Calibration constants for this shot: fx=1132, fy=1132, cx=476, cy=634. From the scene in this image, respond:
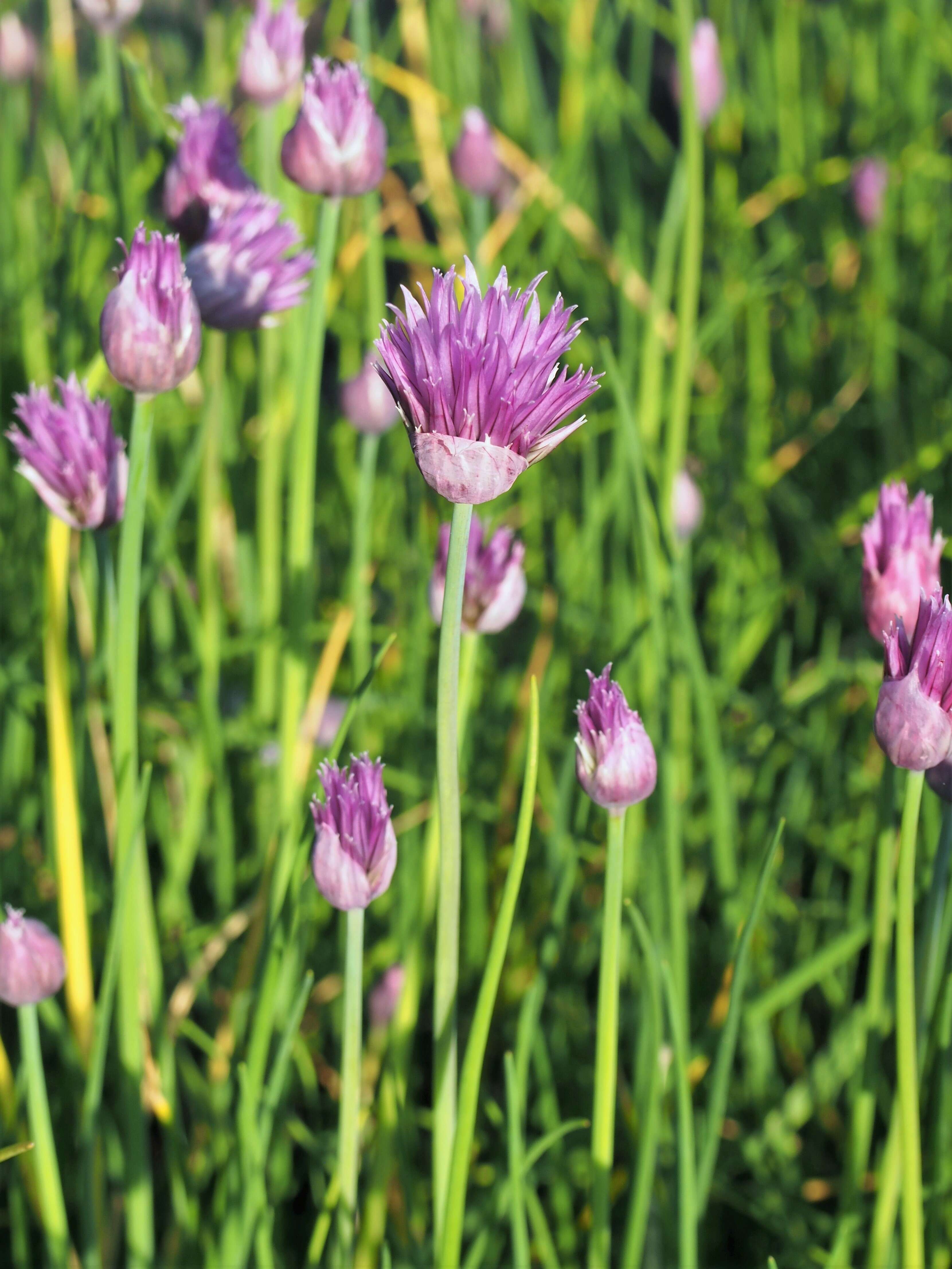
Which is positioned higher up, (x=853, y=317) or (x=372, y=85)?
(x=372, y=85)

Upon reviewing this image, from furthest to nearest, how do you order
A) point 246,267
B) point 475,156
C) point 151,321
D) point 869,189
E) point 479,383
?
1. point 869,189
2. point 475,156
3. point 246,267
4. point 151,321
5. point 479,383

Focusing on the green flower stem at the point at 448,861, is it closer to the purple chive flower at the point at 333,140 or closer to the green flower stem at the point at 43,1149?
the green flower stem at the point at 43,1149

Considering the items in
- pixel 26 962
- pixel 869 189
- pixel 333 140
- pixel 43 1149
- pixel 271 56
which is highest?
pixel 869 189

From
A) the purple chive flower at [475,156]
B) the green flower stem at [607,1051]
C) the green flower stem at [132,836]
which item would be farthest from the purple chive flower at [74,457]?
the purple chive flower at [475,156]

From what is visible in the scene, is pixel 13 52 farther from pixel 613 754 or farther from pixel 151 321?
pixel 613 754

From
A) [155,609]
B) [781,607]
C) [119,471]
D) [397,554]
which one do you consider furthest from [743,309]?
[119,471]

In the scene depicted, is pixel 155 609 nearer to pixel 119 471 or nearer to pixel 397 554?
pixel 397 554

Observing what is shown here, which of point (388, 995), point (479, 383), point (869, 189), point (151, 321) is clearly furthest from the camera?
point (869, 189)

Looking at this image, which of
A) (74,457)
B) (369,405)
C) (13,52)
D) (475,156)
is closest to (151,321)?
(74,457)
